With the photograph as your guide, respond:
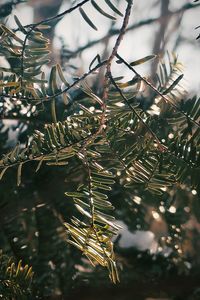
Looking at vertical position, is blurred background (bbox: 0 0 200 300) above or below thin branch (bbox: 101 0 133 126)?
below

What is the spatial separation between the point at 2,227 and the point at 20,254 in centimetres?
3

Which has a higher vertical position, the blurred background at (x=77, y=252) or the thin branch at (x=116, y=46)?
the thin branch at (x=116, y=46)

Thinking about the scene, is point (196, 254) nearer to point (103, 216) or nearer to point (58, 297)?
point (58, 297)

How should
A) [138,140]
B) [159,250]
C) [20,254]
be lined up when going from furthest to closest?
[159,250]
[20,254]
[138,140]

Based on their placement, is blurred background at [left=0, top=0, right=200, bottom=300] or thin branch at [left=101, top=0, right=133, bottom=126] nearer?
thin branch at [left=101, top=0, right=133, bottom=126]

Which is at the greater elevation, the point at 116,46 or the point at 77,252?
the point at 116,46

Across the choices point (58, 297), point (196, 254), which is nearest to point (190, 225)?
point (196, 254)

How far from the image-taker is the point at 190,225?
1.84ft

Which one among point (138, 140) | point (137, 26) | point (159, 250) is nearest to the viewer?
point (138, 140)

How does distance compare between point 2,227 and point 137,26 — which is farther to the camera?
point 137,26

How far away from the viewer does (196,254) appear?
52cm

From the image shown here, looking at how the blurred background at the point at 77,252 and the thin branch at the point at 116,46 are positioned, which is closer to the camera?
the thin branch at the point at 116,46

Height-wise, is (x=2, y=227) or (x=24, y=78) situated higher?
(x=24, y=78)

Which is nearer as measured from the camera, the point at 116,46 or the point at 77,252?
the point at 116,46
